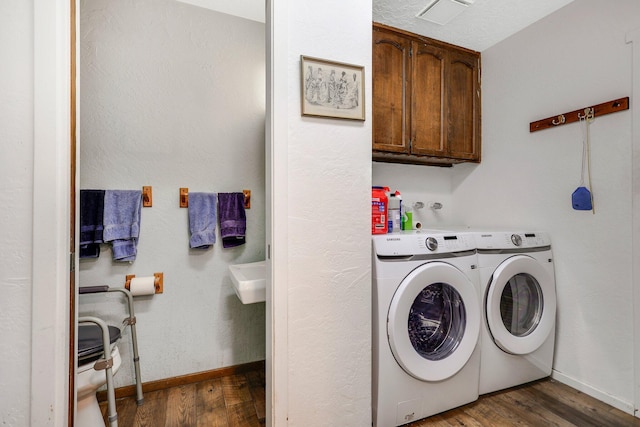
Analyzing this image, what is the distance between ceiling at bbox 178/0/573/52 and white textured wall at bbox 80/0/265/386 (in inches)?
3.4

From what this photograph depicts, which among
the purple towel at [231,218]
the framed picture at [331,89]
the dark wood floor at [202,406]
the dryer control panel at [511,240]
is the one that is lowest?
the dark wood floor at [202,406]

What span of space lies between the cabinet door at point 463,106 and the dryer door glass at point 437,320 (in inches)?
43.6

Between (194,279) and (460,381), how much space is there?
1.70 metres

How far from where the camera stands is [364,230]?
53.1 inches

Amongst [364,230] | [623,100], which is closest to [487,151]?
[623,100]

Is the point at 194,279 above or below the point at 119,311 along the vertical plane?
above

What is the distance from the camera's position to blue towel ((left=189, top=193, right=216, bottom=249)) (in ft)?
5.98

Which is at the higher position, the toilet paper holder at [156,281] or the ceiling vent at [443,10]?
the ceiling vent at [443,10]

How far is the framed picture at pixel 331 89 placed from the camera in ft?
3.99

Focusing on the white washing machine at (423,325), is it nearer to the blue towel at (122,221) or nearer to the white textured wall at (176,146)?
the white textured wall at (176,146)

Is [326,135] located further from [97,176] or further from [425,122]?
[97,176]

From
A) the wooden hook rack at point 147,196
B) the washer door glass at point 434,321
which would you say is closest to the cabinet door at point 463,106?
the washer door glass at point 434,321

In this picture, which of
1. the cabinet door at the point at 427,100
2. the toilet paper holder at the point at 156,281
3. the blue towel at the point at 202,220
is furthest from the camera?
the cabinet door at the point at 427,100

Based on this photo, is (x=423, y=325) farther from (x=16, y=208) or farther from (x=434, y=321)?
(x=16, y=208)
